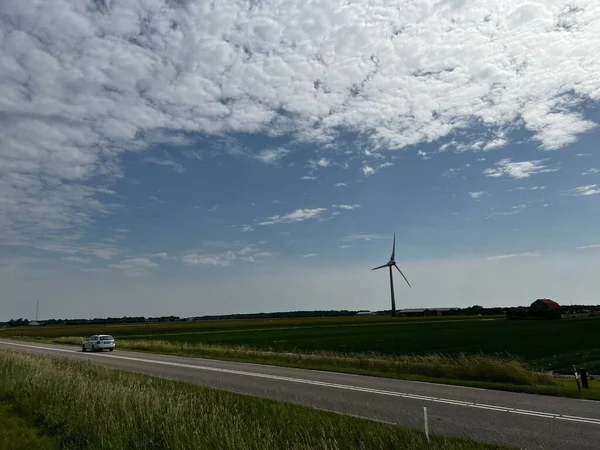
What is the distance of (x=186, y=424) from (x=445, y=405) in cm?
816

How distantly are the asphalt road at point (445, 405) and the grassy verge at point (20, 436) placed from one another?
6903 millimetres

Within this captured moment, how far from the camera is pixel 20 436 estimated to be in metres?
9.93

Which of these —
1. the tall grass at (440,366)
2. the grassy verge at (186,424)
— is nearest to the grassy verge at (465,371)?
the tall grass at (440,366)

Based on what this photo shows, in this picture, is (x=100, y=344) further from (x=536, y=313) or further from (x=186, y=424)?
(x=536, y=313)

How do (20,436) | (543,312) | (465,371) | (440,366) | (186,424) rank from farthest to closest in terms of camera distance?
(543,312)
(440,366)
(465,371)
(20,436)
(186,424)

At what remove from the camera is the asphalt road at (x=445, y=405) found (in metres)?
10.4

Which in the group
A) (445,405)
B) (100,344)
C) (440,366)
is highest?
(100,344)

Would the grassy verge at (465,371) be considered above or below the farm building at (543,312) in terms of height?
below

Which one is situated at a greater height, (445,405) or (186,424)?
(186,424)

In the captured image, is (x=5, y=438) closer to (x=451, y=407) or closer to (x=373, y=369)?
(x=451, y=407)

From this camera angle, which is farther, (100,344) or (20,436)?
(100,344)

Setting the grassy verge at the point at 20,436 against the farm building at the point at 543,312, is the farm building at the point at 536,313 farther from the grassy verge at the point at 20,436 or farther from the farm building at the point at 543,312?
the grassy verge at the point at 20,436

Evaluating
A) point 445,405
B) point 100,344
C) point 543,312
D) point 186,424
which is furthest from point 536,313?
point 186,424

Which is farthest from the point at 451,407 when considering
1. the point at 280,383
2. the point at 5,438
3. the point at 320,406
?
the point at 5,438
